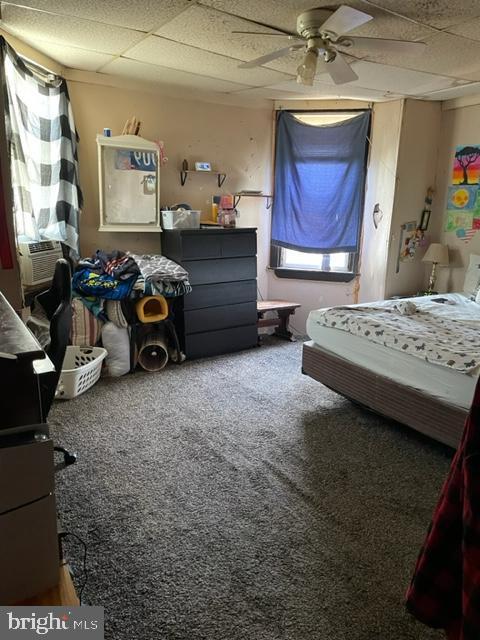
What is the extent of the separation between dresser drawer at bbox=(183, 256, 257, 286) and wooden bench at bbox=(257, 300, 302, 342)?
42 cm

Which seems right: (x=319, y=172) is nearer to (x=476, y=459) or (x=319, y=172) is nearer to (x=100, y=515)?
(x=100, y=515)

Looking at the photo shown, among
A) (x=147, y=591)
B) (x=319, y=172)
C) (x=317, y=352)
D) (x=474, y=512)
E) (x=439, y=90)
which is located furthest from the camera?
(x=319, y=172)

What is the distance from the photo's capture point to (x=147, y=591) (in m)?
1.56

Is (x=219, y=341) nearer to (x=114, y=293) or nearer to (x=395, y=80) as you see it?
(x=114, y=293)

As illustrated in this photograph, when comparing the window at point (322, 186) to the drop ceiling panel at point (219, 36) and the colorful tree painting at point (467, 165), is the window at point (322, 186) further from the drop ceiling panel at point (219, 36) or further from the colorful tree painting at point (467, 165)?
the drop ceiling panel at point (219, 36)

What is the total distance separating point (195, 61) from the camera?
122 inches

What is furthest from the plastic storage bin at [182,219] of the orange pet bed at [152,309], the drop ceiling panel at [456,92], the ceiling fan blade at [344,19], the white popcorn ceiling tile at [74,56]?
the drop ceiling panel at [456,92]

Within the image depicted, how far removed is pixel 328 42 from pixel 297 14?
10.4 inches

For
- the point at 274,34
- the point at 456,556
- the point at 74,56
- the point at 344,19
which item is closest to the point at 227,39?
the point at 274,34

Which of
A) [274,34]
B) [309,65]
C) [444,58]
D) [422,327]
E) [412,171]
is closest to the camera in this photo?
[309,65]

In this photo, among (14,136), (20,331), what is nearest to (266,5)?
(14,136)

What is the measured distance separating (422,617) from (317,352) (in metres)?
2.31

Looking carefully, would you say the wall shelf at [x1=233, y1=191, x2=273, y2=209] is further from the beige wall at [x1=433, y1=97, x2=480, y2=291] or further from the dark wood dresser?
the beige wall at [x1=433, y1=97, x2=480, y2=291]

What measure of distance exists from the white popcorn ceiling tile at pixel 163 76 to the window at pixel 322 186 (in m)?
0.84
